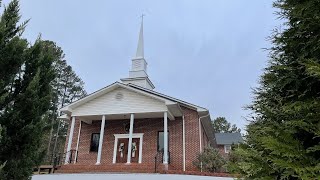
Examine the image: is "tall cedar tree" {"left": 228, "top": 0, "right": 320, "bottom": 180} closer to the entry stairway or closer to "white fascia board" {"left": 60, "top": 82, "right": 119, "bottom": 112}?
the entry stairway

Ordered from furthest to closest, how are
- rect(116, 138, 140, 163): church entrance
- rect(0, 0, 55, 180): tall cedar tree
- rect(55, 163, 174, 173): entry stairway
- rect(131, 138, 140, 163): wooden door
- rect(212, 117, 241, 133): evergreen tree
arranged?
rect(212, 117, 241, 133): evergreen tree, rect(116, 138, 140, 163): church entrance, rect(131, 138, 140, 163): wooden door, rect(55, 163, 174, 173): entry stairway, rect(0, 0, 55, 180): tall cedar tree

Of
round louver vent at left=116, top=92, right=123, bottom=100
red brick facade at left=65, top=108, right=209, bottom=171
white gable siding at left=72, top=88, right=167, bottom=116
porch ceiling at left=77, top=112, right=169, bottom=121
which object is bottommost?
red brick facade at left=65, top=108, right=209, bottom=171

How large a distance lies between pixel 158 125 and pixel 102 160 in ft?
13.3

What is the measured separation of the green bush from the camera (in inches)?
566

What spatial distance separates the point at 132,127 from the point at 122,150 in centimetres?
271

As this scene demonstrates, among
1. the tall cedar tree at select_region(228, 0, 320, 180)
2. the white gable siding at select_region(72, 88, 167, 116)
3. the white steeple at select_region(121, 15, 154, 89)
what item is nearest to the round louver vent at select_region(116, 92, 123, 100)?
the white gable siding at select_region(72, 88, 167, 116)

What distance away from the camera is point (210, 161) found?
14.6 m

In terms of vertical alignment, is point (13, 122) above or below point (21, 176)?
above

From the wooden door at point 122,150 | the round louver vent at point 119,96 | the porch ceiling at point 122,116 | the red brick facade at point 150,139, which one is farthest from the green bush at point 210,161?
the round louver vent at point 119,96

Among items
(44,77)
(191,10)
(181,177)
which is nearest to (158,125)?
(181,177)

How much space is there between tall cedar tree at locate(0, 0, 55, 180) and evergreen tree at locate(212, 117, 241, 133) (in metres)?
51.7

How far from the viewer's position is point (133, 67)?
22.3m

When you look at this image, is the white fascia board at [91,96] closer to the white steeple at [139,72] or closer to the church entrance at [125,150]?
the church entrance at [125,150]

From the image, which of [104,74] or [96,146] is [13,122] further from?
[104,74]
